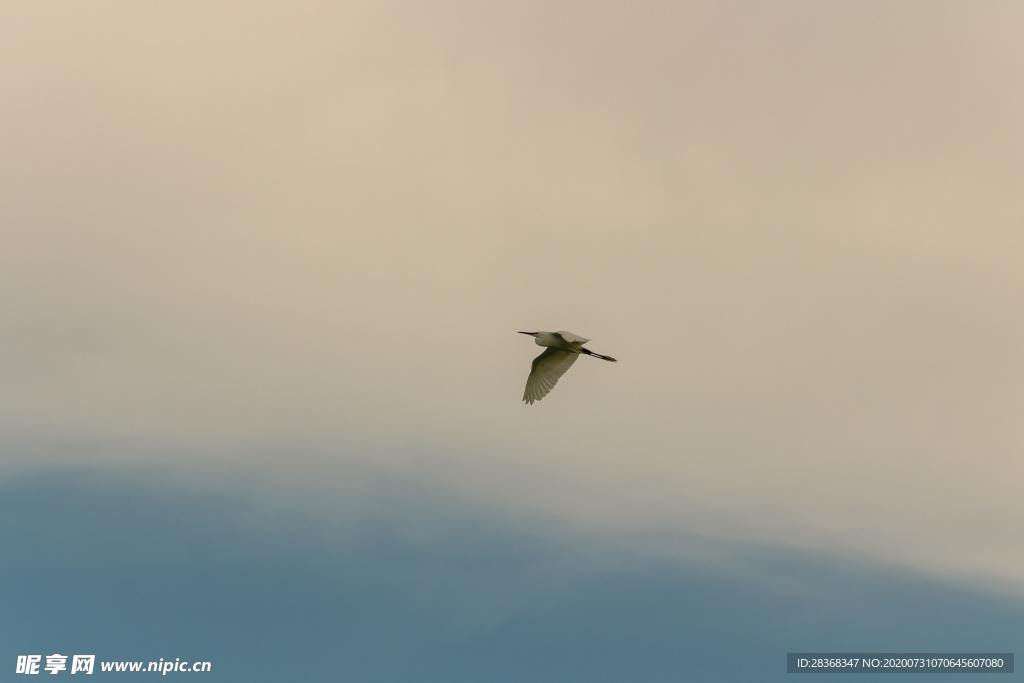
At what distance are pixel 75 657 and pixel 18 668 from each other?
9.21 feet

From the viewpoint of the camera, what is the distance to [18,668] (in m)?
82.6

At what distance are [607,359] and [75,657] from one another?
108ft

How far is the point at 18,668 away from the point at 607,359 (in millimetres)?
34563

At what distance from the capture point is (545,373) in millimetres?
69375

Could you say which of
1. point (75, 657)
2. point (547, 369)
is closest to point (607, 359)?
point (547, 369)

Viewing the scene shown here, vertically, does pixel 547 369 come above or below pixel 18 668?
above

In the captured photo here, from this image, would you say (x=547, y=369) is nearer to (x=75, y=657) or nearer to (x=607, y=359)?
(x=607, y=359)

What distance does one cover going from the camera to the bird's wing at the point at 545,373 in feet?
227

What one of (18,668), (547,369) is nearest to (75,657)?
(18,668)

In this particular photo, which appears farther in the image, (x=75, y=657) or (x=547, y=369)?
(x=75, y=657)

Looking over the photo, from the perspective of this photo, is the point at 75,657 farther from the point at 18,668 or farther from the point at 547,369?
the point at 547,369

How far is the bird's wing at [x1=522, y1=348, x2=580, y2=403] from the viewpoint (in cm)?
6919

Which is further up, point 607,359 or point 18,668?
point 607,359

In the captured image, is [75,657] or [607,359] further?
[75,657]
